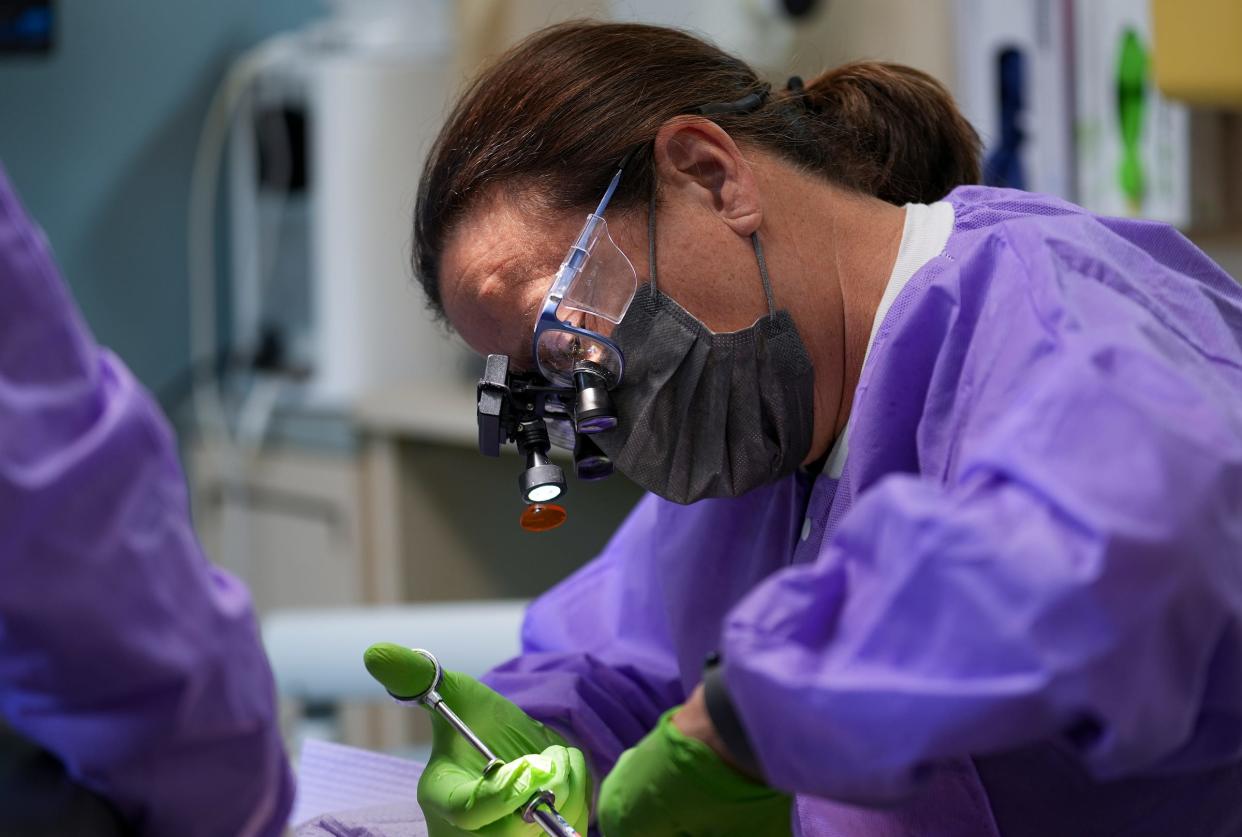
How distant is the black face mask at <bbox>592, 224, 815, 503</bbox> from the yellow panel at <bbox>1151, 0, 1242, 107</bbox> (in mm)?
860

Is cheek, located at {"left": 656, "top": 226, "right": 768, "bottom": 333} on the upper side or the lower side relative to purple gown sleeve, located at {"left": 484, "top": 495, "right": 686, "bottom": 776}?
upper

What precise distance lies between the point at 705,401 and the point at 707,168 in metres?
0.18

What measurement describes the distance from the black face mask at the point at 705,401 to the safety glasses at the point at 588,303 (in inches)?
0.4

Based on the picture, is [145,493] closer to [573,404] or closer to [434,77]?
[573,404]

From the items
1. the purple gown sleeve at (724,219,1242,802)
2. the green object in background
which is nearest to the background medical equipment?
the purple gown sleeve at (724,219,1242,802)

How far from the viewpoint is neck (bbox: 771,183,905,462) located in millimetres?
1089

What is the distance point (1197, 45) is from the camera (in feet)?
5.51

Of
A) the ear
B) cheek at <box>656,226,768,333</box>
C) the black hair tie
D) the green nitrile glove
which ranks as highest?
the black hair tie

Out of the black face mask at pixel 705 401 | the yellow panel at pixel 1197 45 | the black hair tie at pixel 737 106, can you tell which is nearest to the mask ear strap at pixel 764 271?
the black face mask at pixel 705 401

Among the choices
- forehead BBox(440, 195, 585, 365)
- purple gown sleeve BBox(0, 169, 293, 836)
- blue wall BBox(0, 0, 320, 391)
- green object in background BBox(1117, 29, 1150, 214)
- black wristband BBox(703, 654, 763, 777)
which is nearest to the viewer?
purple gown sleeve BBox(0, 169, 293, 836)

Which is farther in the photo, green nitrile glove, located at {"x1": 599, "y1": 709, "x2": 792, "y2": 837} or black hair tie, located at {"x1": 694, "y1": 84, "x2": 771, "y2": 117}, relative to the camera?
black hair tie, located at {"x1": 694, "y1": 84, "x2": 771, "y2": 117}

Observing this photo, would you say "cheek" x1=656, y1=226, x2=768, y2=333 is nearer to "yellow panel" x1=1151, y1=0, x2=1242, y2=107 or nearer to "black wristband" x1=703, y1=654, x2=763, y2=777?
"black wristband" x1=703, y1=654, x2=763, y2=777

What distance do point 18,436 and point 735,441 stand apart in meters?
0.61

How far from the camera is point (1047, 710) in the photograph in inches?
24.8
